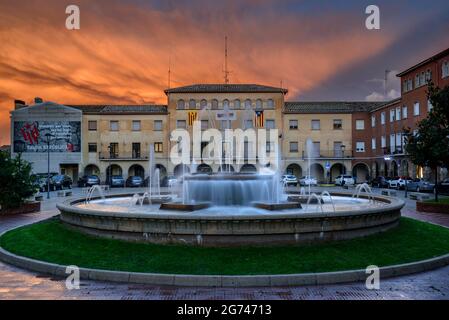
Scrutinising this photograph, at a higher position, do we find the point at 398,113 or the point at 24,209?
the point at 398,113

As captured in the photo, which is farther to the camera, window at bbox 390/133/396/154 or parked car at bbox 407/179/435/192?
window at bbox 390/133/396/154

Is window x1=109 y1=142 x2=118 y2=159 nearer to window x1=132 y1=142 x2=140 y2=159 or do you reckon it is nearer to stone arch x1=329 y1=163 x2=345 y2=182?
window x1=132 y1=142 x2=140 y2=159

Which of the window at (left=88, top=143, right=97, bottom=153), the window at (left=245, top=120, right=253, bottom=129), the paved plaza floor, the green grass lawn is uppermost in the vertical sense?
the window at (left=245, top=120, right=253, bottom=129)

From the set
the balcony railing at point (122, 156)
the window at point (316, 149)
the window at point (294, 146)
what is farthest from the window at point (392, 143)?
the balcony railing at point (122, 156)

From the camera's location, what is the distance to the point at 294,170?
5394 centimetres

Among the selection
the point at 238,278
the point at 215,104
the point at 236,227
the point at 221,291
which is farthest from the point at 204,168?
the point at 221,291

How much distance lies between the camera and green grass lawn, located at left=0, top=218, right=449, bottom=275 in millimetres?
7566

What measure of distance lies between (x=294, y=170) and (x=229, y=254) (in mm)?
46757

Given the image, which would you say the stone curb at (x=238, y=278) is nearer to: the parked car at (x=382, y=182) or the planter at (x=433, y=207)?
the planter at (x=433, y=207)

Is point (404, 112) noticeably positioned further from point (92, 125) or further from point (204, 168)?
point (92, 125)

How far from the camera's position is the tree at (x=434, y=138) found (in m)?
19.1

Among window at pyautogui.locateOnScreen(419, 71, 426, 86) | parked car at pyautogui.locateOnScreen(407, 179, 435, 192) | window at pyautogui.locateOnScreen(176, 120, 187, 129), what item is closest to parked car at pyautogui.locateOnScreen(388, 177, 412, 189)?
parked car at pyautogui.locateOnScreen(407, 179, 435, 192)

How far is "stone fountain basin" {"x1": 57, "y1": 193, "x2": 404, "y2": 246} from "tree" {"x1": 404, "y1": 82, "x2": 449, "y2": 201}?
12068 millimetres

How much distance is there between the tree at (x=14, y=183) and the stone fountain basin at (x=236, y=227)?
1070cm
